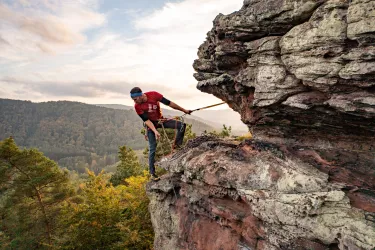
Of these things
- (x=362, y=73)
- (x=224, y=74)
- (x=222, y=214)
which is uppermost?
(x=224, y=74)

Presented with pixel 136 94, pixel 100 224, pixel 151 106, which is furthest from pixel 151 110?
pixel 100 224

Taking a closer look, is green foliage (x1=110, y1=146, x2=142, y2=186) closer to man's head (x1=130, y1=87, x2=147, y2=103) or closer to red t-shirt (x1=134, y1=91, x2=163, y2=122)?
red t-shirt (x1=134, y1=91, x2=163, y2=122)

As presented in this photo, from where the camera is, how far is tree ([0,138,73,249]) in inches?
811

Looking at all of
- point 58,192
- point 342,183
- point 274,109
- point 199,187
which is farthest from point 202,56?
point 58,192

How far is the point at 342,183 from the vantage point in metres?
6.89

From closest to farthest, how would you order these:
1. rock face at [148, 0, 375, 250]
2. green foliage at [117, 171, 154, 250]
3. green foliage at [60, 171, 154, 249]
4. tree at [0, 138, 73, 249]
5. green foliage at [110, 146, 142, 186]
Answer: rock face at [148, 0, 375, 250]
green foliage at [117, 171, 154, 250]
green foliage at [60, 171, 154, 249]
tree at [0, 138, 73, 249]
green foliage at [110, 146, 142, 186]

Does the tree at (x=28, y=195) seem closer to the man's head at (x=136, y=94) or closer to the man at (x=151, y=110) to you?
Result: the man at (x=151, y=110)

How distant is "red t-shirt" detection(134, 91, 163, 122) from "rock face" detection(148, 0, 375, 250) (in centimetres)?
265

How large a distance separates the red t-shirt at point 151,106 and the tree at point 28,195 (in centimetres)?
1518

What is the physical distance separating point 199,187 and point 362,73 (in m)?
6.92

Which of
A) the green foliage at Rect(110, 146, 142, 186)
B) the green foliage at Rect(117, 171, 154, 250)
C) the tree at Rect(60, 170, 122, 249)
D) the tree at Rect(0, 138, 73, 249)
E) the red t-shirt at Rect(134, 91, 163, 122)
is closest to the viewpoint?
the red t-shirt at Rect(134, 91, 163, 122)

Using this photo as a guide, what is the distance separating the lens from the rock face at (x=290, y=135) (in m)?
6.22

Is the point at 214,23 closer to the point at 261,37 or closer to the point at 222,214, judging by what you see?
the point at 261,37

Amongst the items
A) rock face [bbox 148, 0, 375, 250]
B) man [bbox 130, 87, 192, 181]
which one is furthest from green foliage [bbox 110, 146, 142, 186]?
rock face [bbox 148, 0, 375, 250]
